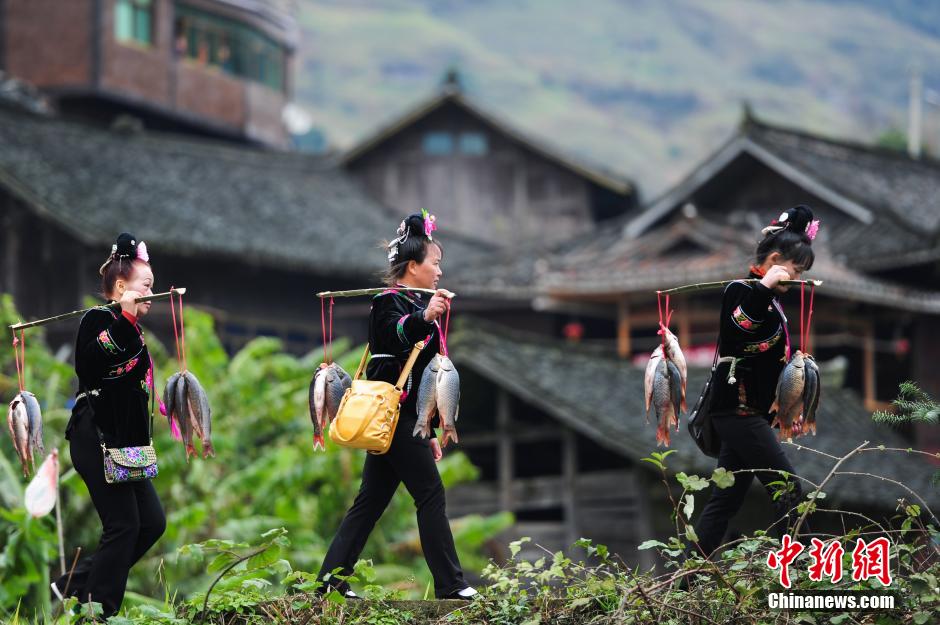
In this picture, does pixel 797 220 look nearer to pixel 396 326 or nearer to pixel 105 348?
pixel 396 326

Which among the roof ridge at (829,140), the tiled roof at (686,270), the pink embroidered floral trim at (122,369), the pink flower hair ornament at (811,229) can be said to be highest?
the roof ridge at (829,140)

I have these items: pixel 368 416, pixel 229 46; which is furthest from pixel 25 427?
pixel 229 46

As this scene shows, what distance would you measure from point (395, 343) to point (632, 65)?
12391 centimetres

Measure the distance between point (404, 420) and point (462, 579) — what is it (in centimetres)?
89

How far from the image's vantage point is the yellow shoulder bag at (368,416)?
308 inches

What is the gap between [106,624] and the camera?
25.2 feet

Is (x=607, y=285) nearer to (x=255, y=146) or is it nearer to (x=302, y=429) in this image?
(x=302, y=429)

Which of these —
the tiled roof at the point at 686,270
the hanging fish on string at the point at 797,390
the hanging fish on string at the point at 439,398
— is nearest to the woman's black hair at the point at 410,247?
the hanging fish on string at the point at 439,398

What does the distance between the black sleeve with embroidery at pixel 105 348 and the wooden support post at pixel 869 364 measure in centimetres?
1831

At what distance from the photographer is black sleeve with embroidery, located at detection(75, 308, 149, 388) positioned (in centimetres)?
788

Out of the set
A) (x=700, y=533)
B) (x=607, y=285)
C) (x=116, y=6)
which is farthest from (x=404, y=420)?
(x=116, y=6)

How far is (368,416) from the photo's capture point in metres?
7.83

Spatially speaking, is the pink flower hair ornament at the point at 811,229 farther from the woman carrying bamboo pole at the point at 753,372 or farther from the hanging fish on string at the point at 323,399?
the hanging fish on string at the point at 323,399

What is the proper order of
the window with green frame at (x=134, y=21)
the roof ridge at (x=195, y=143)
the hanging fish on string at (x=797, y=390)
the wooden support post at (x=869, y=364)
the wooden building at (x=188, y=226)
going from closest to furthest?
the hanging fish on string at (x=797, y=390)
the wooden support post at (x=869, y=364)
the wooden building at (x=188, y=226)
the roof ridge at (x=195, y=143)
the window with green frame at (x=134, y=21)
